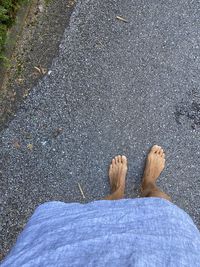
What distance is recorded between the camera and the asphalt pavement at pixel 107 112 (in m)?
2.72

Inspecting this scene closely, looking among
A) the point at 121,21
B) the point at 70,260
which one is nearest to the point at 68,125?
the point at 121,21

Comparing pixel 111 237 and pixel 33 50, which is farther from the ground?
pixel 33 50

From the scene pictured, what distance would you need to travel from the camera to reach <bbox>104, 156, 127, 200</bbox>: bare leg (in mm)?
2629

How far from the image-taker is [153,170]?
2.69 m

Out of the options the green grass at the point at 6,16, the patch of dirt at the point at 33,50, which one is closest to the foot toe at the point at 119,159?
the patch of dirt at the point at 33,50

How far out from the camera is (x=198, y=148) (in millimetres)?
2768

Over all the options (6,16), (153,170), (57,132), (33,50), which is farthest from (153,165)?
(6,16)

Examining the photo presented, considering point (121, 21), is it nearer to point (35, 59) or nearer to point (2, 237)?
point (35, 59)

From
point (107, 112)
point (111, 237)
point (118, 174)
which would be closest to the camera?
point (111, 237)

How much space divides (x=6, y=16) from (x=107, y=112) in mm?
809

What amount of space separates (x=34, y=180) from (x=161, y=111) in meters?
0.86

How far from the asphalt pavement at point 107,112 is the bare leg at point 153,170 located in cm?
5

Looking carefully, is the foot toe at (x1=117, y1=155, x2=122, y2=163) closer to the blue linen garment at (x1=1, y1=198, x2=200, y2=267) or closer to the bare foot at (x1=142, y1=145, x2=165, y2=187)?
the bare foot at (x1=142, y1=145, x2=165, y2=187)

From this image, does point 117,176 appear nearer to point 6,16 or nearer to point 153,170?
point 153,170
